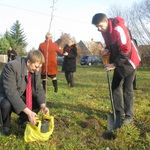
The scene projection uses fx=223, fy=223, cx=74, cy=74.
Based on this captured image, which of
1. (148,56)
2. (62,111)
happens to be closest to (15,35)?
(148,56)

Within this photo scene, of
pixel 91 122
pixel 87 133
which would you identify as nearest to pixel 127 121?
pixel 91 122

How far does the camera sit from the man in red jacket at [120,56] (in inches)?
126

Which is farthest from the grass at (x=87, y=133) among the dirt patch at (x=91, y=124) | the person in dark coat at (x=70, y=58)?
the person in dark coat at (x=70, y=58)

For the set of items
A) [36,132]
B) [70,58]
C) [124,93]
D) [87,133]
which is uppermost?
[70,58]

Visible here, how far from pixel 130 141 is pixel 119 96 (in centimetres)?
94

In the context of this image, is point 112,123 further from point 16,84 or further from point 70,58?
point 70,58

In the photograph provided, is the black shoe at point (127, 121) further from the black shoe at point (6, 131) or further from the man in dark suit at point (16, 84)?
the black shoe at point (6, 131)

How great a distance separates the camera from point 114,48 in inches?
132

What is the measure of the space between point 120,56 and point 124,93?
0.67m

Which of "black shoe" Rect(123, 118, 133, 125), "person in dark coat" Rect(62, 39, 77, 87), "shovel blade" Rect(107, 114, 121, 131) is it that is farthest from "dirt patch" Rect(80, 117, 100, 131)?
"person in dark coat" Rect(62, 39, 77, 87)

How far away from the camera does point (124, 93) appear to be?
141 inches

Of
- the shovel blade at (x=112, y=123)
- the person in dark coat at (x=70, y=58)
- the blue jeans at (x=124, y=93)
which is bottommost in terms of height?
the shovel blade at (x=112, y=123)

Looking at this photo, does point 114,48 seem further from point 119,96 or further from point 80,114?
point 80,114

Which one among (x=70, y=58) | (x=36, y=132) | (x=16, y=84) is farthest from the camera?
(x=70, y=58)
